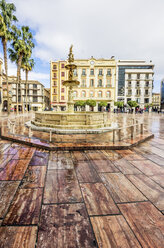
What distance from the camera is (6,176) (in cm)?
280

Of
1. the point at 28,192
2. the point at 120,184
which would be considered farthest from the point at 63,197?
the point at 120,184

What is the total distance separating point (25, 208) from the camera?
194 cm

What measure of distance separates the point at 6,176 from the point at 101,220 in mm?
2023

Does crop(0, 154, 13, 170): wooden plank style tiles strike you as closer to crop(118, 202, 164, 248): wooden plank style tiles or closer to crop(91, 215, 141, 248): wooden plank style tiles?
crop(91, 215, 141, 248): wooden plank style tiles

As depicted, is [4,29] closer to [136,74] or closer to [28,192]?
[28,192]

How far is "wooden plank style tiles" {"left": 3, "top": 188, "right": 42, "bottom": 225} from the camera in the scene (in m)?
1.73

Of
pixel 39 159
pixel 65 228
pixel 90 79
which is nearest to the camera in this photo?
pixel 65 228

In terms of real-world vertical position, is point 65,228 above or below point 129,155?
below

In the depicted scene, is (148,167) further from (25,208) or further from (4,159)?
(4,159)

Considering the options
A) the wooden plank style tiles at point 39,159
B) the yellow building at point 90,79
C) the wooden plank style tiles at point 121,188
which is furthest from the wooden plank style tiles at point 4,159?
the yellow building at point 90,79

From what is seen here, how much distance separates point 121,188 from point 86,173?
0.79 m

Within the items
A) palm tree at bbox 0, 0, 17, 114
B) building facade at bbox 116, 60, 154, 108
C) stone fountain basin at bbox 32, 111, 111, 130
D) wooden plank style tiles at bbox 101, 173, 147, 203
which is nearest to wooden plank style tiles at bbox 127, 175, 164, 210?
wooden plank style tiles at bbox 101, 173, 147, 203

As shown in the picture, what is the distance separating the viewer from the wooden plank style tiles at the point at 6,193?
1932mm

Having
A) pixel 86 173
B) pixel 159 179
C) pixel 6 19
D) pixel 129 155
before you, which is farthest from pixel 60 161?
pixel 6 19
